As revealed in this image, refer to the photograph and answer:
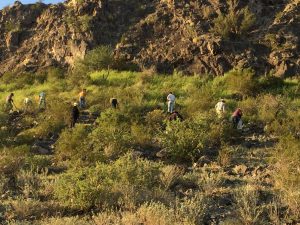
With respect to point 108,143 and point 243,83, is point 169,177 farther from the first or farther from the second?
point 243,83

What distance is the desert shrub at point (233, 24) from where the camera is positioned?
27.3 meters

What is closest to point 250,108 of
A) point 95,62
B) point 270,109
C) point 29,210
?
point 270,109

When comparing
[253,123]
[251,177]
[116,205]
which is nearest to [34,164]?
[116,205]

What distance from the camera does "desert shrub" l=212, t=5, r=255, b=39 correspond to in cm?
2731

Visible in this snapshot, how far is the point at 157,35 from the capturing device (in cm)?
3052

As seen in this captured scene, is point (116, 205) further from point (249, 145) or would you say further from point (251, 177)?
point (249, 145)

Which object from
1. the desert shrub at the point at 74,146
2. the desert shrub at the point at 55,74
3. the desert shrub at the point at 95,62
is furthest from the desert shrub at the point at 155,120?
the desert shrub at the point at 55,74

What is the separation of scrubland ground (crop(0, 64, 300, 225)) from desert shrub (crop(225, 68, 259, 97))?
0.05 m

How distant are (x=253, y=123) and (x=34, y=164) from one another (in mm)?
9197

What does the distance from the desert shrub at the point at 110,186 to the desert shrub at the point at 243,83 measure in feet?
43.5

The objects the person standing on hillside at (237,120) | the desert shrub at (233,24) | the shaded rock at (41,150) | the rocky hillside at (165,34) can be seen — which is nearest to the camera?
the shaded rock at (41,150)

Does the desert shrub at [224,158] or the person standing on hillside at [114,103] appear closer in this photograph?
the desert shrub at [224,158]

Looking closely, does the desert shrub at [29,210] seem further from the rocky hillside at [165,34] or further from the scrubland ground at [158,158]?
the rocky hillside at [165,34]

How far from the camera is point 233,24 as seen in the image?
27375 mm
